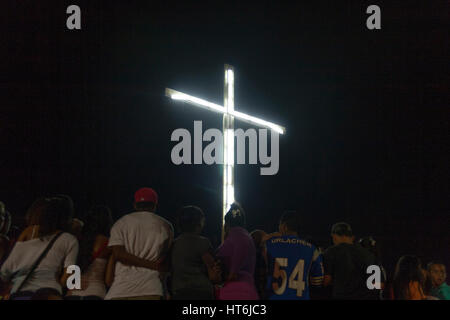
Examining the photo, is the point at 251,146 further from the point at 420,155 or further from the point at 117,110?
the point at 420,155

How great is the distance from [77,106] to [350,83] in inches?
221

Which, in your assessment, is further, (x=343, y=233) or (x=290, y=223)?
(x=343, y=233)

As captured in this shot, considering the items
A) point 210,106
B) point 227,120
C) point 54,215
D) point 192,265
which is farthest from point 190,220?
point 227,120

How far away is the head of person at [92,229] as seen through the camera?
4.09 meters

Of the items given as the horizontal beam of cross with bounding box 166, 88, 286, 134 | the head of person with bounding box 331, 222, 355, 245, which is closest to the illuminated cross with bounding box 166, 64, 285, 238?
the horizontal beam of cross with bounding box 166, 88, 286, 134

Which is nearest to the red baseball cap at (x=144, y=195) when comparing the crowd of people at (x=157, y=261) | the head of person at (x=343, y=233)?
the crowd of people at (x=157, y=261)

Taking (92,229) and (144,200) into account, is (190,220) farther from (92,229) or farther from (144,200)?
(92,229)

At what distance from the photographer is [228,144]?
7.02 metres

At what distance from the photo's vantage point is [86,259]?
4070mm

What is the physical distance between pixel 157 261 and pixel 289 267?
1.20 metres

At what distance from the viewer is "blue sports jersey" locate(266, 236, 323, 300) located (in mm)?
4281

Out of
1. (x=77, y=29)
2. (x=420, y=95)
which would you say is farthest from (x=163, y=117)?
(x=420, y=95)

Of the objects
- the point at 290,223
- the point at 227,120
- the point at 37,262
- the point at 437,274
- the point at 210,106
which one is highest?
the point at 210,106

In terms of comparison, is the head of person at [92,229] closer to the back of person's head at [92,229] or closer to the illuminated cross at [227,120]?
the back of person's head at [92,229]
